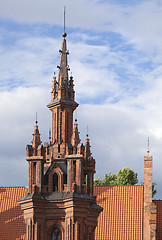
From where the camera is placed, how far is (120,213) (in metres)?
64.6

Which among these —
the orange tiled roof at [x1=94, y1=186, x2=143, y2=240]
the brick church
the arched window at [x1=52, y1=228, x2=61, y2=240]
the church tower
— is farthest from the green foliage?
the arched window at [x1=52, y1=228, x2=61, y2=240]

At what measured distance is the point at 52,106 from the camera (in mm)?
55500

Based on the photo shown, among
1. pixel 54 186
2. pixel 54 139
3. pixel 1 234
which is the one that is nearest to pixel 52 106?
pixel 54 139

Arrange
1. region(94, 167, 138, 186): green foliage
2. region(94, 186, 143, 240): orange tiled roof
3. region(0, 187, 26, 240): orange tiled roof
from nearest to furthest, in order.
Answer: region(0, 187, 26, 240): orange tiled roof
region(94, 186, 143, 240): orange tiled roof
region(94, 167, 138, 186): green foliage

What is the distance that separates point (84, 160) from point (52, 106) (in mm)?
4556

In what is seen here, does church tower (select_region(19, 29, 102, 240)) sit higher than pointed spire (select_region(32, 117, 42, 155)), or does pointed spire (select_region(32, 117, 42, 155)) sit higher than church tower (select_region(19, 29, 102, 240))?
pointed spire (select_region(32, 117, 42, 155))

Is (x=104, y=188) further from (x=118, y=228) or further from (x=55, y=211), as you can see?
(x=55, y=211)

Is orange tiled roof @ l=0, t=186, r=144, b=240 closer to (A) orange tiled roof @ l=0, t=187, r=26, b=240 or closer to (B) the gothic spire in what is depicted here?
(A) orange tiled roof @ l=0, t=187, r=26, b=240

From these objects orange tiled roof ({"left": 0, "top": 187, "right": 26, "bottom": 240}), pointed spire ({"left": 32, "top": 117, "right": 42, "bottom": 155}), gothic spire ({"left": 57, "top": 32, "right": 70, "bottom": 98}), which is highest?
gothic spire ({"left": 57, "top": 32, "right": 70, "bottom": 98})

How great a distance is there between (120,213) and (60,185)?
13.4 meters

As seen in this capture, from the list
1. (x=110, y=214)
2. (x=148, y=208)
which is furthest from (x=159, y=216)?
(x=110, y=214)

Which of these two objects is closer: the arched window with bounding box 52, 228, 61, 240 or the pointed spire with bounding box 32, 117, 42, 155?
→ the arched window with bounding box 52, 228, 61, 240

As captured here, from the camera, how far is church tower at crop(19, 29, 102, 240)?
5138 centimetres

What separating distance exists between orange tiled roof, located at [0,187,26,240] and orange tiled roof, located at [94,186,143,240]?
20.7 feet
